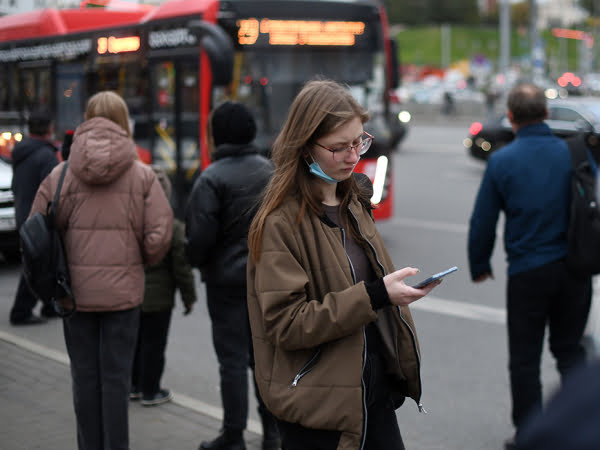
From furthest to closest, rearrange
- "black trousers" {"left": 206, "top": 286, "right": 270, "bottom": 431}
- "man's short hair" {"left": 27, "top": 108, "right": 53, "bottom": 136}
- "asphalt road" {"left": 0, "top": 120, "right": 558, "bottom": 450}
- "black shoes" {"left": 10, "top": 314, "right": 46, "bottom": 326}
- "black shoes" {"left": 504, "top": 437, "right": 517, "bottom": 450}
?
"black shoes" {"left": 10, "top": 314, "right": 46, "bottom": 326}
"man's short hair" {"left": 27, "top": 108, "right": 53, "bottom": 136}
"asphalt road" {"left": 0, "top": 120, "right": 558, "bottom": 450}
"black shoes" {"left": 504, "top": 437, "right": 517, "bottom": 450}
"black trousers" {"left": 206, "top": 286, "right": 270, "bottom": 431}

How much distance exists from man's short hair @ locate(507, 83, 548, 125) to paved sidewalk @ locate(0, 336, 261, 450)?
2.15 m

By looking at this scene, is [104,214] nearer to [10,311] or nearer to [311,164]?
[311,164]

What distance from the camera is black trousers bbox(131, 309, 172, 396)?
4938 mm

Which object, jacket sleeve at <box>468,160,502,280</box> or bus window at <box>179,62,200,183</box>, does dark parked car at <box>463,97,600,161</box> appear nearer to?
bus window at <box>179,62,200,183</box>

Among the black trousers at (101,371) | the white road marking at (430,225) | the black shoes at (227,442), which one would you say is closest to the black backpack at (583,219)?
the black shoes at (227,442)

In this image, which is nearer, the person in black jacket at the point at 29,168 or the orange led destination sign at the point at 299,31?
the person in black jacket at the point at 29,168

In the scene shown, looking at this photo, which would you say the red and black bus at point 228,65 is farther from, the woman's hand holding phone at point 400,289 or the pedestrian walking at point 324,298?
the woman's hand holding phone at point 400,289

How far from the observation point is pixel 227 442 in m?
4.24

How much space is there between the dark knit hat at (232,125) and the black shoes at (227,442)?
1.45 m

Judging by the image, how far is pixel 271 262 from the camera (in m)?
2.37

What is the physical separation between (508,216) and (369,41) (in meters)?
6.77

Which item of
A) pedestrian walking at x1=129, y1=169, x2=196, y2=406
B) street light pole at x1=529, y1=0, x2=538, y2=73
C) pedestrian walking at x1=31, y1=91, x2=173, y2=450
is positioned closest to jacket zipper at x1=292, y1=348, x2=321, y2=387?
pedestrian walking at x1=31, y1=91, x2=173, y2=450

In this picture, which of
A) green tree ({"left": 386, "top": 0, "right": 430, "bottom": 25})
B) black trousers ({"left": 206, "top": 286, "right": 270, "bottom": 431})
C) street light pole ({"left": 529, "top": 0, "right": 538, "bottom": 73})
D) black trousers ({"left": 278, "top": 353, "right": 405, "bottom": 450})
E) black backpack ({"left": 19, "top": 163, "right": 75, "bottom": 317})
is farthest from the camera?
green tree ({"left": 386, "top": 0, "right": 430, "bottom": 25})

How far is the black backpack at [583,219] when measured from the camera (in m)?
3.95
